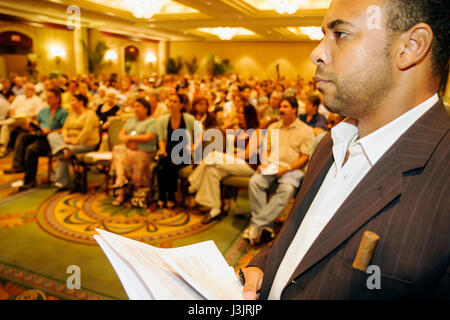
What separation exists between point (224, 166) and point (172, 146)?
914 millimetres

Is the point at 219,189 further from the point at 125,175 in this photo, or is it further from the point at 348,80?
the point at 348,80

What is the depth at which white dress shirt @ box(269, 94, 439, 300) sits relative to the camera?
0.79 metres

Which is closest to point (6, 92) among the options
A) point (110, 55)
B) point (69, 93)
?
point (69, 93)

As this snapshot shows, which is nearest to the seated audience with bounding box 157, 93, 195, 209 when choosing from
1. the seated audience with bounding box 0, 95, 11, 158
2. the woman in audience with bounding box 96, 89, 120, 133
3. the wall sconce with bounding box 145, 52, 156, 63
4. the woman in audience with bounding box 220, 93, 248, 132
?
the woman in audience with bounding box 220, 93, 248, 132

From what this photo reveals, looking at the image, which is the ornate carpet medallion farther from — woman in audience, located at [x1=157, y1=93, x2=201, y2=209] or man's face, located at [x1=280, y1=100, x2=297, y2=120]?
man's face, located at [x1=280, y1=100, x2=297, y2=120]

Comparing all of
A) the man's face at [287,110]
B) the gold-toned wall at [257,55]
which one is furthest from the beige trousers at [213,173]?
the gold-toned wall at [257,55]

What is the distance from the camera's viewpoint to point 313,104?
464 cm

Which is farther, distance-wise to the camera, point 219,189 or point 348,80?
point 219,189

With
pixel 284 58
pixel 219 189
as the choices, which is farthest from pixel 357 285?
pixel 284 58

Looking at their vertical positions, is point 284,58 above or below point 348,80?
above

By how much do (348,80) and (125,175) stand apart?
161 inches

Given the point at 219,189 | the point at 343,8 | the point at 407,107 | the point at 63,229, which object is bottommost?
the point at 63,229

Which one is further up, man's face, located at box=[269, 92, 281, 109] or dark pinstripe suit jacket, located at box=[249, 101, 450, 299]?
man's face, located at box=[269, 92, 281, 109]

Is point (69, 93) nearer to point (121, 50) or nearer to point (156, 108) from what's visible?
point (156, 108)
